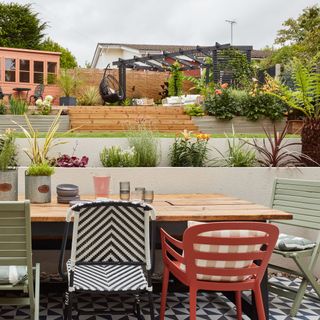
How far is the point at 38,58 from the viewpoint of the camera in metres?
20.0

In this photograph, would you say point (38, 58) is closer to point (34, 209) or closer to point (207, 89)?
point (207, 89)

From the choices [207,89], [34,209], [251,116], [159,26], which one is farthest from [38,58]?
[34,209]

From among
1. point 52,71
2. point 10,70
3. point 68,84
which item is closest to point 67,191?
point 68,84

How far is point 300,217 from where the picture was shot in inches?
197

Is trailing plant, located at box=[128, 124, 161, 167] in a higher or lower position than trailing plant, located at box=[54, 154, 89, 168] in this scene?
higher

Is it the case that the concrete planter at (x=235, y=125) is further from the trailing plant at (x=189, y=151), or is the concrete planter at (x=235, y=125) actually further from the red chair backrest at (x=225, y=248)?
the red chair backrest at (x=225, y=248)

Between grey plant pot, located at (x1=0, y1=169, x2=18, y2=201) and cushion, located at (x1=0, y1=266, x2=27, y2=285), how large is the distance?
0.96m

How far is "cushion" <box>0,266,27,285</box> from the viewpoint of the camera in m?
3.24

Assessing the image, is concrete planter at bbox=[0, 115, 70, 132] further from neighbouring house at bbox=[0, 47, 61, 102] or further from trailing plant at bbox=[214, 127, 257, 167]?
neighbouring house at bbox=[0, 47, 61, 102]

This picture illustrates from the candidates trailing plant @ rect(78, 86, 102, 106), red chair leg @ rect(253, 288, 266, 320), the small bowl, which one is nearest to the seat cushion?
red chair leg @ rect(253, 288, 266, 320)

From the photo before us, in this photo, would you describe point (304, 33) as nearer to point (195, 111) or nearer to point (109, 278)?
point (195, 111)

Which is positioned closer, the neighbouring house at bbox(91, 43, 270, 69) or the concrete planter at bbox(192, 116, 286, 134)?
the concrete planter at bbox(192, 116, 286, 134)

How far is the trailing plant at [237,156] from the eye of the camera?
19.7 feet

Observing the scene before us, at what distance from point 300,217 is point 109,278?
224 centimetres
